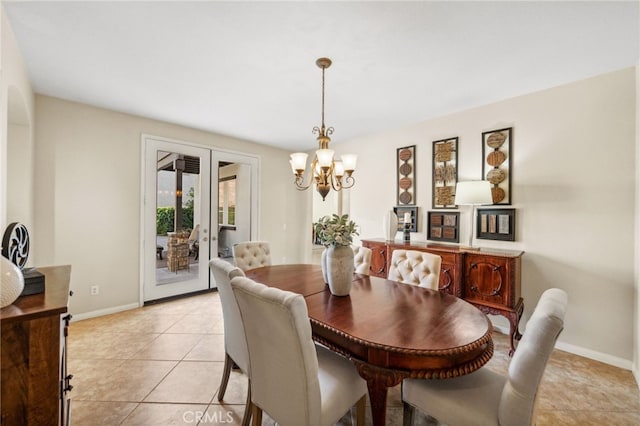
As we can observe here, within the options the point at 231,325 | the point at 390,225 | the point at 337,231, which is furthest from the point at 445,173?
the point at 231,325

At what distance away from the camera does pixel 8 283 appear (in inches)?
40.0

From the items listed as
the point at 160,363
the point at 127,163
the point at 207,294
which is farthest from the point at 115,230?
the point at 160,363

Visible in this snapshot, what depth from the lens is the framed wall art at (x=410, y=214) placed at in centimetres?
370

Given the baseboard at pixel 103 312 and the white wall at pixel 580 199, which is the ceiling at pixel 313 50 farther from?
the baseboard at pixel 103 312

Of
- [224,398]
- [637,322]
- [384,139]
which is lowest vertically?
[224,398]

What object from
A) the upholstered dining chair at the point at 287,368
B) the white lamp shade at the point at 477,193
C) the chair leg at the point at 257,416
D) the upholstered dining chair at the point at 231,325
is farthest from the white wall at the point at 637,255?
the upholstered dining chair at the point at 231,325

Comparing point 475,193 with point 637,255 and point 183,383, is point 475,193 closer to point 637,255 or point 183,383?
point 637,255

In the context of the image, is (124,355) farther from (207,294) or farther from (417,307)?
(417,307)

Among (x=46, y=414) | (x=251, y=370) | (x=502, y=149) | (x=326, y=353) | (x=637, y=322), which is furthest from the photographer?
(x=502, y=149)

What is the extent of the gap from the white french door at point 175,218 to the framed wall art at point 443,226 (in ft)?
10.9

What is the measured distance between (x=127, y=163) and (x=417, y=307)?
3.83m

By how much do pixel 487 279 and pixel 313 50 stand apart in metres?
2.60

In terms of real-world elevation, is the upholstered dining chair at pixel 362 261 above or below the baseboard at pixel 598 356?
above

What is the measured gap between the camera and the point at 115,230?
3443 mm
